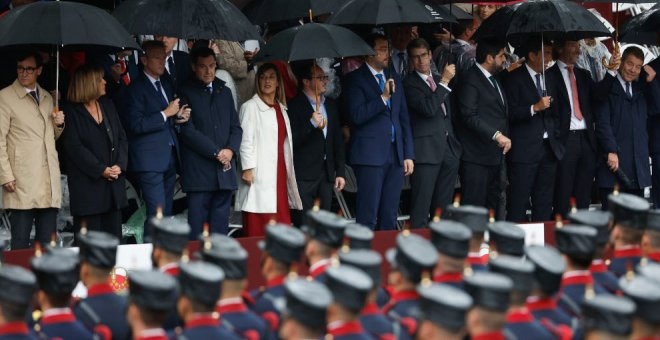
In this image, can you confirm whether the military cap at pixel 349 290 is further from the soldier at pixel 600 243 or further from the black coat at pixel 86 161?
the black coat at pixel 86 161

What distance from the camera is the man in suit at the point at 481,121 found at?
13336 mm

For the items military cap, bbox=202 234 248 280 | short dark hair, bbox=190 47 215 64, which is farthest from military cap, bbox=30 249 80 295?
short dark hair, bbox=190 47 215 64

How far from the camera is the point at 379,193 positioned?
12891 mm

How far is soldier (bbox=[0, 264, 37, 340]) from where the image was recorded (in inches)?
277

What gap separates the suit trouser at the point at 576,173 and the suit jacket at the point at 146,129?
166 inches

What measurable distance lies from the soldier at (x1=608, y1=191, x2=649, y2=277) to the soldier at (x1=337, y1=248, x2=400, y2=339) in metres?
2.20

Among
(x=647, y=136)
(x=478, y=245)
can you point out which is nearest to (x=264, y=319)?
(x=478, y=245)

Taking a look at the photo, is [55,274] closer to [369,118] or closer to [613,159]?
[369,118]

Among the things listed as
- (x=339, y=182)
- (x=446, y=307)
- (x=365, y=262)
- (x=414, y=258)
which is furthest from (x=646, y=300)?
(x=339, y=182)

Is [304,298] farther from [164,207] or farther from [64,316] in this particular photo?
[164,207]

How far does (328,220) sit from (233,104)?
4113 mm

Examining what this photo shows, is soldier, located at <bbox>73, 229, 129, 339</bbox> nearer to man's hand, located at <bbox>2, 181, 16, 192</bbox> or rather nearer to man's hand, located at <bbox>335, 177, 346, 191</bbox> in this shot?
man's hand, located at <bbox>2, 181, 16, 192</bbox>

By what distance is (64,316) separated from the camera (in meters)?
7.59

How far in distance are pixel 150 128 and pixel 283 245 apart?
4.17 metres
